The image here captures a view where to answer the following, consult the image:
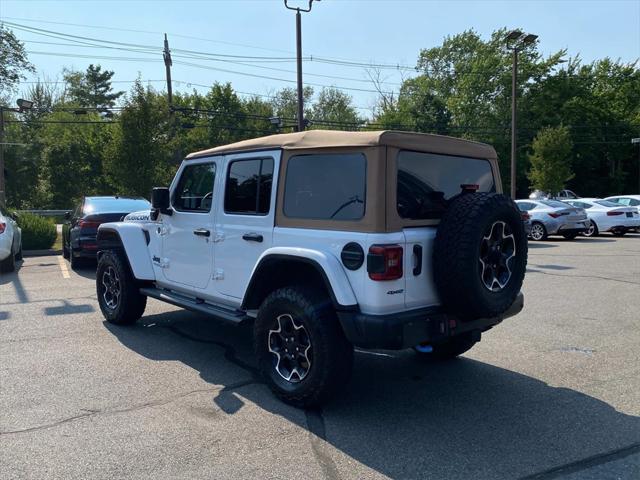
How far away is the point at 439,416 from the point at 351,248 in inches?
57.0

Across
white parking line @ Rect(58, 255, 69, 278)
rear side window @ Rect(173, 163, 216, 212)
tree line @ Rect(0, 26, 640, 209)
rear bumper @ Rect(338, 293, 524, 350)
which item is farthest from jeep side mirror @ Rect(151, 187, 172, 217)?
tree line @ Rect(0, 26, 640, 209)

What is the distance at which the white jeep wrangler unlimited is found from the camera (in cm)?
379

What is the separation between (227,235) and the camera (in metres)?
4.92

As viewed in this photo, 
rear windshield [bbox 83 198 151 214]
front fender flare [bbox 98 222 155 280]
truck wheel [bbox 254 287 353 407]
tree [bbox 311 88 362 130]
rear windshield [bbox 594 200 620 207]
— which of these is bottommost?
truck wheel [bbox 254 287 353 407]

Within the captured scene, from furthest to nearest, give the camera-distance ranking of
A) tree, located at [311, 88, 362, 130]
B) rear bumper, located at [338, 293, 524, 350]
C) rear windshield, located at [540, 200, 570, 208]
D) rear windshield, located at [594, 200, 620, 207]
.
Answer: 1. tree, located at [311, 88, 362, 130]
2. rear windshield, located at [594, 200, 620, 207]
3. rear windshield, located at [540, 200, 570, 208]
4. rear bumper, located at [338, 293, 524, 350]

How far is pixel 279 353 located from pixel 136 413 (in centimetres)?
115

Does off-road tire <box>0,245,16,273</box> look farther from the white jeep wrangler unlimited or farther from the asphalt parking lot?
the white jeep wrangler unlimited

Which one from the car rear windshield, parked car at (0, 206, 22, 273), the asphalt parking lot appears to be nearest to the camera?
the asphalt parking lot

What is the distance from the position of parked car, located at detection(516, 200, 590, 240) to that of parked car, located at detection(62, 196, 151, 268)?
13180 millimetres

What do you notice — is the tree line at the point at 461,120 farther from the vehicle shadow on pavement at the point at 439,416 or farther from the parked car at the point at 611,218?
the vehicle shadow on pavement at the point at 439,416

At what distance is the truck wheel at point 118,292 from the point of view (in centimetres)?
641

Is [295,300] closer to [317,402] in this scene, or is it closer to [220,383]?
[317,402]

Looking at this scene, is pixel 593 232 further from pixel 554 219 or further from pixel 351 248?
pixel 351 248

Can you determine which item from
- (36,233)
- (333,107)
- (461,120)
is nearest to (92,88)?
(333,107)
